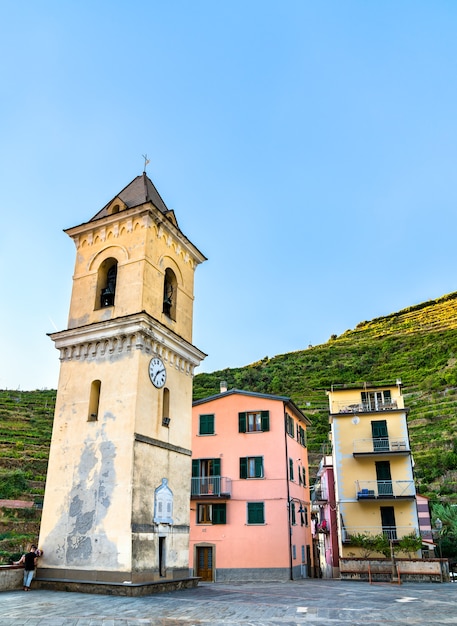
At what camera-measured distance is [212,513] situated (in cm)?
2522

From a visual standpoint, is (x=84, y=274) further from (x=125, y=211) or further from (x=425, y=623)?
(x=425, y=623)

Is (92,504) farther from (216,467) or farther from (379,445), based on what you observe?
(379,445)

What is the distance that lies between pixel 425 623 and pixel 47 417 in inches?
2530

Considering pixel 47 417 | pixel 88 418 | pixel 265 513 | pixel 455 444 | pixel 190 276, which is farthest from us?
pixel 47 417

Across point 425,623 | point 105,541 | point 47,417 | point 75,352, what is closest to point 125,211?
point 75,352

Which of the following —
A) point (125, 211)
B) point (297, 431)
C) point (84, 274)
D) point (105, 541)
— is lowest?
point (105, 541)

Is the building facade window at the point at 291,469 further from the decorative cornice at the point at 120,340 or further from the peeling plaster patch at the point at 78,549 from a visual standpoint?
the peeling plaster patch at the point at 78,549

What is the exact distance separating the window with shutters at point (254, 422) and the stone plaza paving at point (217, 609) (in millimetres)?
12133

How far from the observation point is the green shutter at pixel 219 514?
24952 millimetres

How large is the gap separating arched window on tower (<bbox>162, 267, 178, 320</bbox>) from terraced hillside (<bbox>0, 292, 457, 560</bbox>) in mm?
24163

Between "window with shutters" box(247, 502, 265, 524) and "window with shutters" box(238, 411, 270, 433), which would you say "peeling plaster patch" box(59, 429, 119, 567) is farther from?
"window with shutters" box(238, 411, 270, 433)

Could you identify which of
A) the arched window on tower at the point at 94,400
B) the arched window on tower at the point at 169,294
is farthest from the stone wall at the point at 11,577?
the arched window on tower at the point at 169,294

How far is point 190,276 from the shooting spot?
1908cm

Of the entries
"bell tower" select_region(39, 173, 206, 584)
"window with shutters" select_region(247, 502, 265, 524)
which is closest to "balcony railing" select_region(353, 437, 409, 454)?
"window with shutters" select_region(247, 502, 265, 524)
